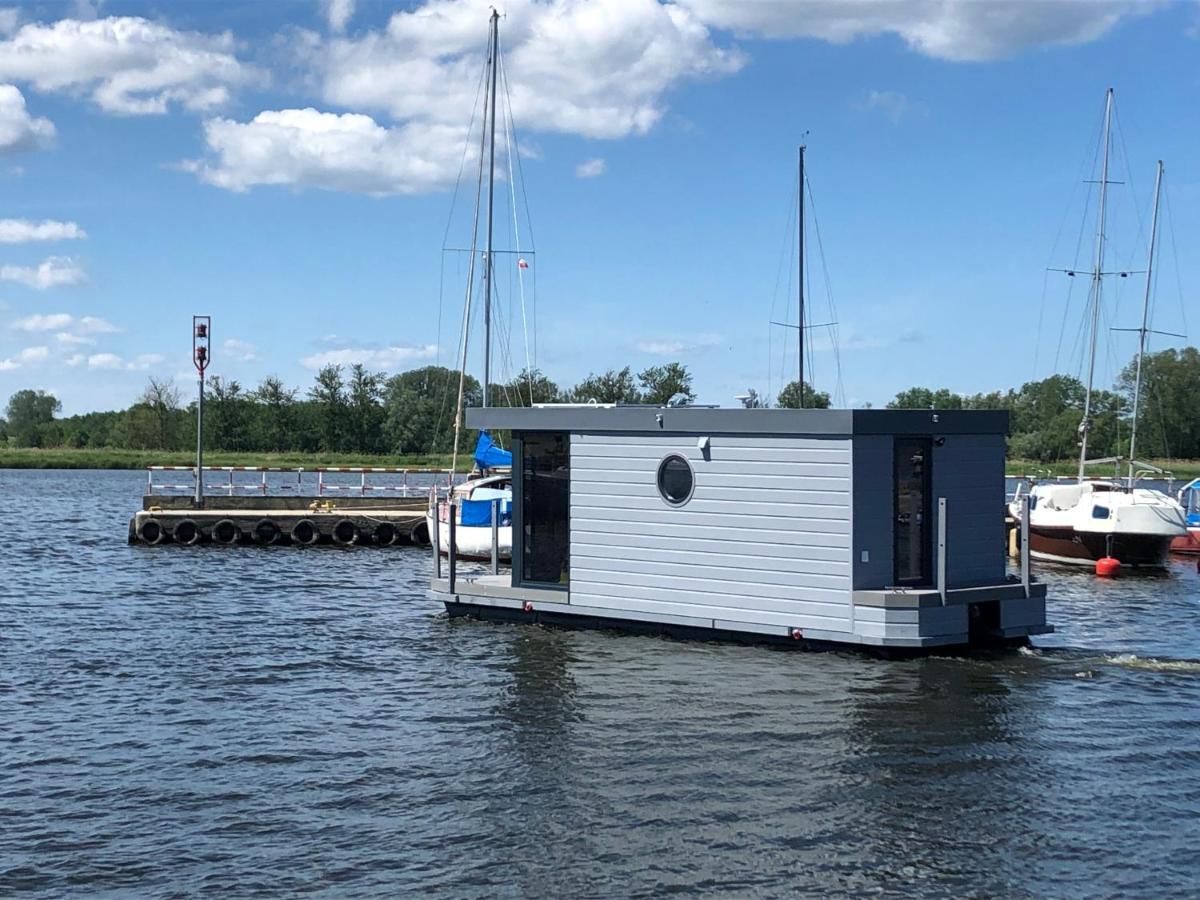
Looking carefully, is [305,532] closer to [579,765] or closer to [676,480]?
[676,480]

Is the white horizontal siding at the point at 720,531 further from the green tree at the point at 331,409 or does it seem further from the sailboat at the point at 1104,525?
the green tree at the point at 331,409

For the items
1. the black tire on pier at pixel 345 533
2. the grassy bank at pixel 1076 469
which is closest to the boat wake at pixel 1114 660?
the black tire on pier at pixel 345 533

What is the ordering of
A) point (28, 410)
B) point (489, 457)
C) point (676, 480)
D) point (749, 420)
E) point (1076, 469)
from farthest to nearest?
point (28, 410) < point (1076, 469) < point (489, 457) < point (676, 480) < point (749, 420)

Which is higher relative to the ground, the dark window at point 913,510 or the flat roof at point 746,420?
the flat roof at point 746,420

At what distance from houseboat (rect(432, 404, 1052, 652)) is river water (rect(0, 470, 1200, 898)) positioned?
549mm

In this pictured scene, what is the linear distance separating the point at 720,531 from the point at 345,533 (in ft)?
74.2

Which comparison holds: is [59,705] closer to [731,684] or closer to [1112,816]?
[731,684]

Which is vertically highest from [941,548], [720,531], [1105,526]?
[720,531]

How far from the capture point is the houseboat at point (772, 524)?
55.9 ft

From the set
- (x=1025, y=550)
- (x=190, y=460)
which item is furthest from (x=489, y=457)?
(x=190, y=460)

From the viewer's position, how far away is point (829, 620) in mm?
17094

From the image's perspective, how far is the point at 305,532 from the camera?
3888cm

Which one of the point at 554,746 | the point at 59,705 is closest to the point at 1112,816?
the point at 554,746

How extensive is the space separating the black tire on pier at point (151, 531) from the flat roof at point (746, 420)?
21.9 meters
